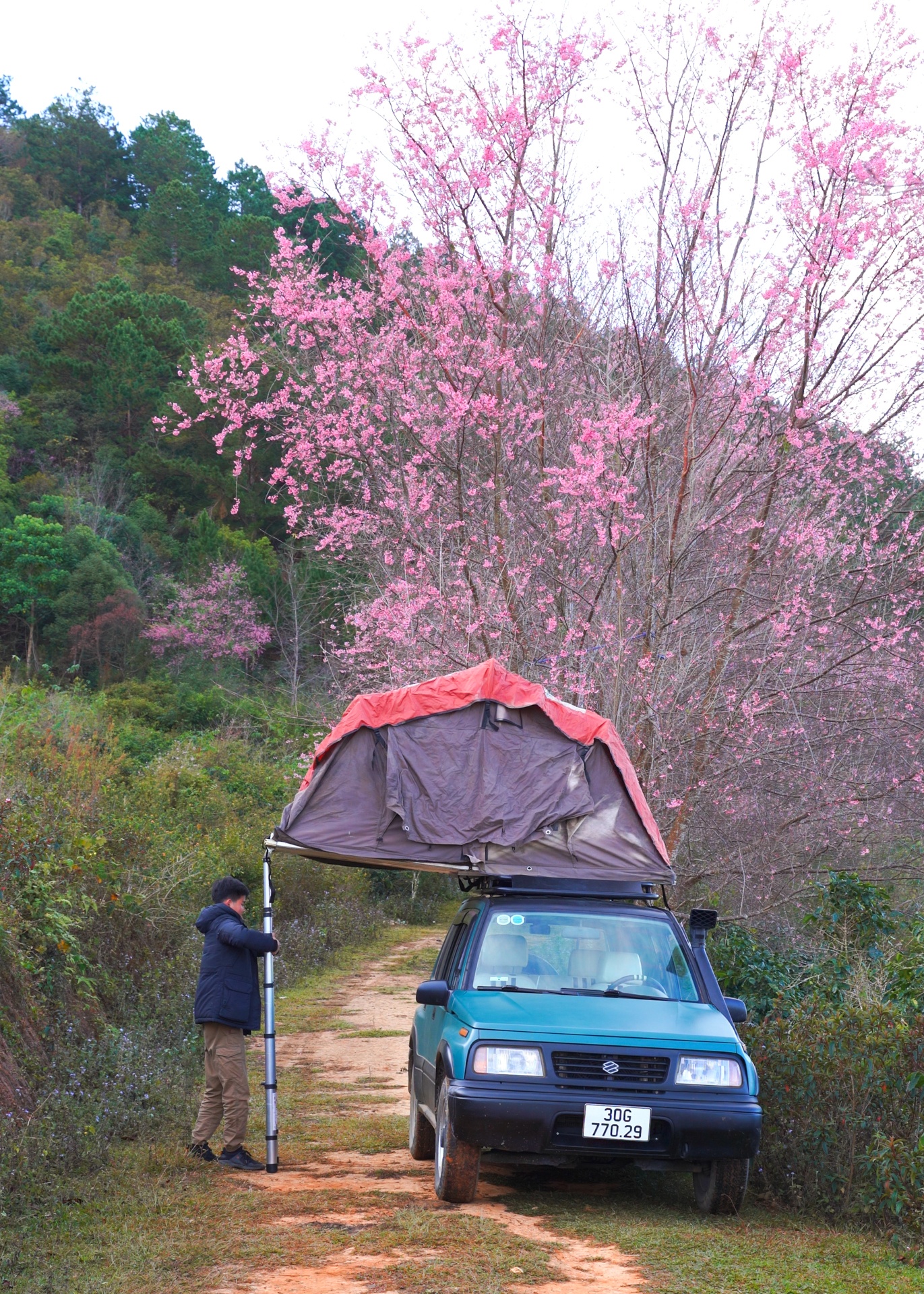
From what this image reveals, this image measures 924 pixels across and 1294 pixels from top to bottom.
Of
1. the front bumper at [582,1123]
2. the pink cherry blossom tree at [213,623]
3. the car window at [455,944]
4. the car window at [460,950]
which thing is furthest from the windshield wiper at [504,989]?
the pink cherry blossom tree at [213,623]

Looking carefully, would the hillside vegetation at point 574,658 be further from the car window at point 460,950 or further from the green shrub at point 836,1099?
the car window at point 460,950

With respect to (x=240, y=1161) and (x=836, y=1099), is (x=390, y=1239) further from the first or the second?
(x=836, y=1099)

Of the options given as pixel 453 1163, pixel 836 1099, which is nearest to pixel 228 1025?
pixel 453 1163

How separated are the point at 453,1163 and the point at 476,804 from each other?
82.7 inches

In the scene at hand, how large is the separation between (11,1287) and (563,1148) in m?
2.61

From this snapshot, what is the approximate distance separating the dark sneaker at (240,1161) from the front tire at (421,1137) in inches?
37.5

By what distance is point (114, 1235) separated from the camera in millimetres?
5980

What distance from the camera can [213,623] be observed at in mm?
39062

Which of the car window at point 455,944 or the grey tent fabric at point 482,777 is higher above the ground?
the grey tent fabric at point 482,777

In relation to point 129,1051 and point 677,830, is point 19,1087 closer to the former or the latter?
point 129,1051

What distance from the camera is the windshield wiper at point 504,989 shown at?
7151 millimetres

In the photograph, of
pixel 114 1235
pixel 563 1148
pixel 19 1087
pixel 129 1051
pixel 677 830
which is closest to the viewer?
pixel 114 1235

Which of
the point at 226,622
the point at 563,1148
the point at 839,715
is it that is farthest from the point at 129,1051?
the point at 226,622

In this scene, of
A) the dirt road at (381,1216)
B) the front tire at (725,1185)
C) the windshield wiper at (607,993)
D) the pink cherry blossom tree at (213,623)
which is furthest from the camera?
the pink cherry blossom tree at (213,623)
